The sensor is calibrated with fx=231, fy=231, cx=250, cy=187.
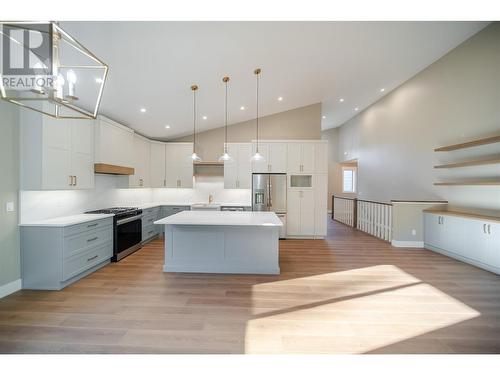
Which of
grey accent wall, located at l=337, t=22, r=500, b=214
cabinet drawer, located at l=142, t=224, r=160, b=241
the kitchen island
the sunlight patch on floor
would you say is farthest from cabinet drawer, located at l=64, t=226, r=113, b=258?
grey accent wall, located at l=337, t=22, r=500, b=214

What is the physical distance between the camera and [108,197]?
197 inches

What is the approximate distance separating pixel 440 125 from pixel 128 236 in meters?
7.13

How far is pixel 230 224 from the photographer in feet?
10.8

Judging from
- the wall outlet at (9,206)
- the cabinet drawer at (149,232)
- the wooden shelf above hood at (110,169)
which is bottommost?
the cabinet drawer at (149,232)

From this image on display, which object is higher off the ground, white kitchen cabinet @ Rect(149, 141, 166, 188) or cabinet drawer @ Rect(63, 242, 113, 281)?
white kitchen cabinet @ Rect(149, 141, 166, 188)

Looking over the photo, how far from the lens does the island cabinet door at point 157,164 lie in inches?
247

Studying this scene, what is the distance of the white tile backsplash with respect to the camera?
3279mm

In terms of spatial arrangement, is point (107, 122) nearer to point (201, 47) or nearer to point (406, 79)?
point (201, 47)

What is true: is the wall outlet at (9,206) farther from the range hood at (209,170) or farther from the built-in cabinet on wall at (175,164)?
the range hood at (209,170)

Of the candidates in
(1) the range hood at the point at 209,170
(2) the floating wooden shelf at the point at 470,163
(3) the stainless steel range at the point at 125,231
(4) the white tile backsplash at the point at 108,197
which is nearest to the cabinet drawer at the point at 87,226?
(3) the stainless steel range at the point at 125,231

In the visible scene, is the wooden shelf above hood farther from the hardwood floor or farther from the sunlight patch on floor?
the sunlight patch on floor

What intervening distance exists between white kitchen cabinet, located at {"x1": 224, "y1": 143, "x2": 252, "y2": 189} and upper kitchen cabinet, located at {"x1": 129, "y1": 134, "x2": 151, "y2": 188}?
81.1 inches

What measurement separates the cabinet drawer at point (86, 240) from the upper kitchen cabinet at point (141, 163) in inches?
63.2
